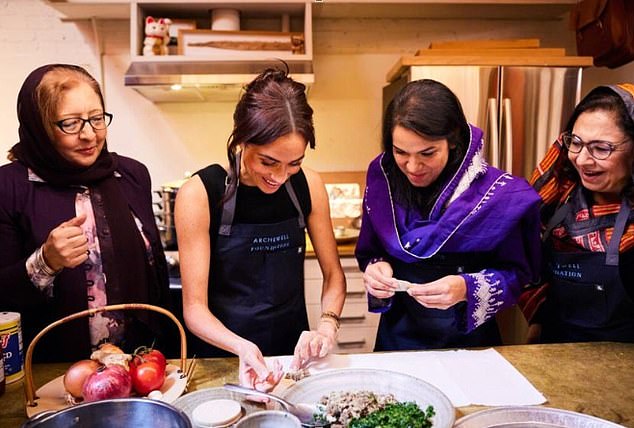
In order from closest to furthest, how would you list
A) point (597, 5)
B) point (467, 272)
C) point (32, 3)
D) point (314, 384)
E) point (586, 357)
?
point (314, 384), point (586, 357), point (467, 272), point (597, 5), point (32, 3)

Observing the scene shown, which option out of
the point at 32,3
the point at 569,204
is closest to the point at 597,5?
the point at 569,204

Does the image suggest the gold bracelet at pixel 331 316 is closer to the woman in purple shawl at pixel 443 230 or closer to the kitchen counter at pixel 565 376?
the woman in purple shawl at pixel 443 230

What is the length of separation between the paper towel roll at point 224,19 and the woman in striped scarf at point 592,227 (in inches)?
75.5

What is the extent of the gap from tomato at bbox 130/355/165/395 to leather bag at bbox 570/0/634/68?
260cm

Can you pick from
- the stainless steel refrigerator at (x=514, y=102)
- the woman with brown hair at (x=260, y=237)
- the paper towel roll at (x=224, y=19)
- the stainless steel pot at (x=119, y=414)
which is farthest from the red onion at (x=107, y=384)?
the paper towel roll at (x=224, y=19)

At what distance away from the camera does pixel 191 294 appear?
1.33 meters

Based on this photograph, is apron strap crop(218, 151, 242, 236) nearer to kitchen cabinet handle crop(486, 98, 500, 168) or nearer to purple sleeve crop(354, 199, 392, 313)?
purple sleeve crop(354, 199, 392, 313)

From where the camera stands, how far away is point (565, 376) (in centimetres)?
122

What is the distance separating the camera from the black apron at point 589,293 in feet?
4.70

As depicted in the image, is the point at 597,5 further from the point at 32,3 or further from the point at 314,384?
the point at 32,3

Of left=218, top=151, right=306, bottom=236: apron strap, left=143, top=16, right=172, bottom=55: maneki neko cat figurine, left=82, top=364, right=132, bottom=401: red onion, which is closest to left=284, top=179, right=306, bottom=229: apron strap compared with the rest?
left=218, top=151, right=306, bottom=236: apron strap

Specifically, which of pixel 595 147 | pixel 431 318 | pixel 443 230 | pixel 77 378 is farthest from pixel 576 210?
pixel 77 378

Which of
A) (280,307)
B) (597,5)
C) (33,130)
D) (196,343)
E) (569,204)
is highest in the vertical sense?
(597,5)

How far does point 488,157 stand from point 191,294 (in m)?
1.84
